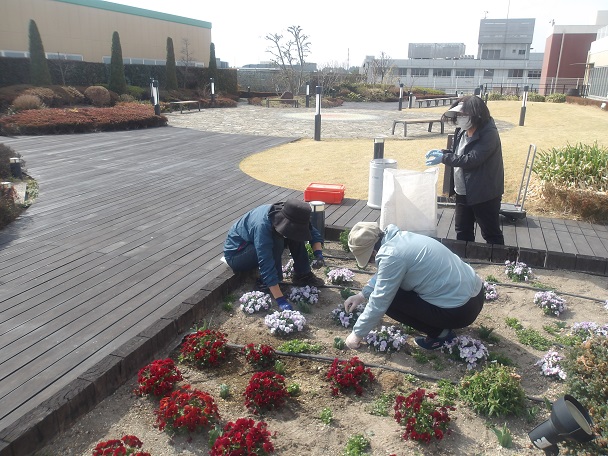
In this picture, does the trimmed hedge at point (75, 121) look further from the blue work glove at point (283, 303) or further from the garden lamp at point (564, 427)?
the garden lamp at point (564, 427)

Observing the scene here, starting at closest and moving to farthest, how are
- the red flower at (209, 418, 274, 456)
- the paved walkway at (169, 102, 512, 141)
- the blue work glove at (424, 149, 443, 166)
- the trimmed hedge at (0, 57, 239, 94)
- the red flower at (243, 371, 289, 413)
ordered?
the red flower at (209, 418, 274, 456)
the red flower at (243, 371, 289, 413)
the blue work glove at (424, 149, 443, 166)
the paved walkway at (169, 102, 512, 141)
the trimmed hedge at (0, 57, 239, 94)

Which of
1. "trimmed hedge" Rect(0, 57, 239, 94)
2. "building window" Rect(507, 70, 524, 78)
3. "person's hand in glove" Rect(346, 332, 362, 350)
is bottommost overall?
"person's hand in glove" Rect(346, 332, 362, 350)

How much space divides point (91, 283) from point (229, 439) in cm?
254

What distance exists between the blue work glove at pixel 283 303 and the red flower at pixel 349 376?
0.93 metres

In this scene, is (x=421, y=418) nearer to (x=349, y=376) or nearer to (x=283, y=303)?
(x=349, y=376)

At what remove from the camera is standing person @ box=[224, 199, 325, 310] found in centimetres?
368

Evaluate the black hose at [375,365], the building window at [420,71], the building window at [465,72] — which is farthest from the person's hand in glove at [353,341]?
the building window at [420,71]

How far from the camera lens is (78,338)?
3350 mm

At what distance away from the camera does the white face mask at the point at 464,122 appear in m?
4.30

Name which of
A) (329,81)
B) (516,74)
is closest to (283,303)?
(329,81)

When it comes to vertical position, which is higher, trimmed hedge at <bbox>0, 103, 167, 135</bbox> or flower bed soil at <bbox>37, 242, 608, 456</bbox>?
trimmed hedge at <bbox>0, 103, 167, 135</bbox>

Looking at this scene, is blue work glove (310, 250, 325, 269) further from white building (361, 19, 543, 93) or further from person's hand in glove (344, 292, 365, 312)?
white building (361, 19, 543, 93)

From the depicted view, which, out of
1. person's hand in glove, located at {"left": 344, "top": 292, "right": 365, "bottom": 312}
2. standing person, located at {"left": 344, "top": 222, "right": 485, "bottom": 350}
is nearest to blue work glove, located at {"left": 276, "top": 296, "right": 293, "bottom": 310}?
person's hand in glove, located at {"left": 344, "top": 292, "right": 365, "bottom": 312}

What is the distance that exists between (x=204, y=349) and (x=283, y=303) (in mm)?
891
